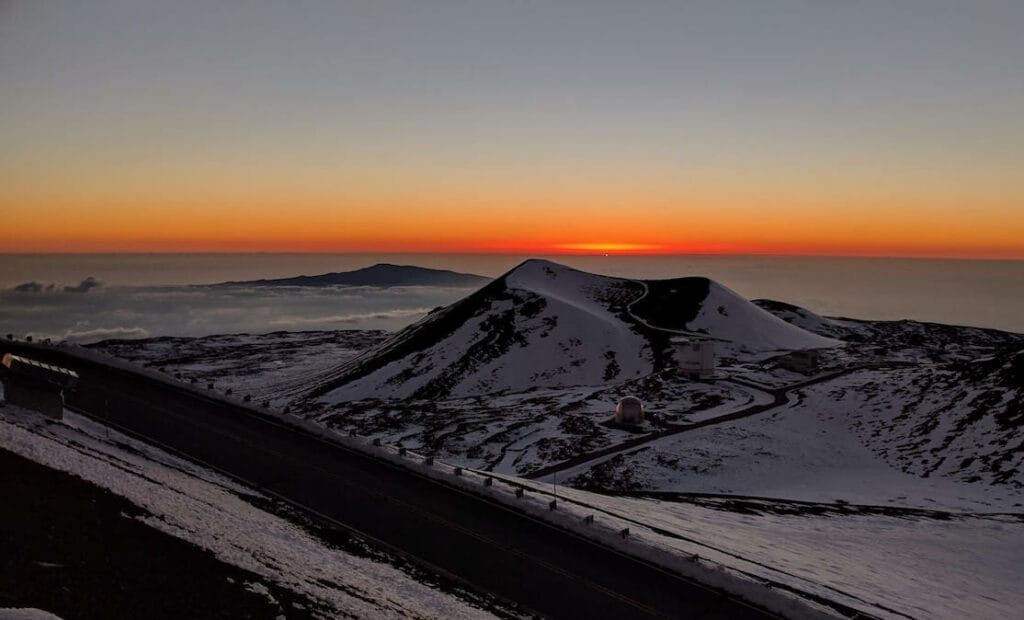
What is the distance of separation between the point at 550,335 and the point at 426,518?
320ft

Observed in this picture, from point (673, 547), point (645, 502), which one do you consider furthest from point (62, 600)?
point (645, 502)

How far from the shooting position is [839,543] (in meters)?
41.2

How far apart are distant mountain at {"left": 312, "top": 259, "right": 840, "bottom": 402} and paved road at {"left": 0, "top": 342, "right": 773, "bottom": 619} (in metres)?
66.1

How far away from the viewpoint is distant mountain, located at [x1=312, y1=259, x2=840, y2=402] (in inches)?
4651

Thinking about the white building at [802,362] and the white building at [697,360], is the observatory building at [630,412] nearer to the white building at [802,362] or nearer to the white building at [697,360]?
the white building at [697,360]

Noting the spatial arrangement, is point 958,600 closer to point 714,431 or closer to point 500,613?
point 500,613

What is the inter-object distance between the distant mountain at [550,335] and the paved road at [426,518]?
6611 cm

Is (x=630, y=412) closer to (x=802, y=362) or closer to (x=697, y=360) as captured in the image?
(x=697, y=360)

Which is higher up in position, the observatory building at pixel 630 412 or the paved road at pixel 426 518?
the paved road at pixel 426 518

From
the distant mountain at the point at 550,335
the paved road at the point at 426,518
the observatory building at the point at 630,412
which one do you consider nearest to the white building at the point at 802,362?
the distant mountain at the point at 550,335

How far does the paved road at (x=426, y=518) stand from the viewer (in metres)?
26.5

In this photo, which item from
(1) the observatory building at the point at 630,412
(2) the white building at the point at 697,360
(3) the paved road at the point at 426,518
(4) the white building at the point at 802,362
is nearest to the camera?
(3) the paved road at the point at 426,518

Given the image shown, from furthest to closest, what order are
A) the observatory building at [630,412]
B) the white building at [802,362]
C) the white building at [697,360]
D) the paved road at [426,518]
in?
the white building at [802,362], the white building at [697,360], the observatory building at [630,412], the paved road at [426,518]

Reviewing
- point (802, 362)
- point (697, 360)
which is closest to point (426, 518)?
point (697, 360)
